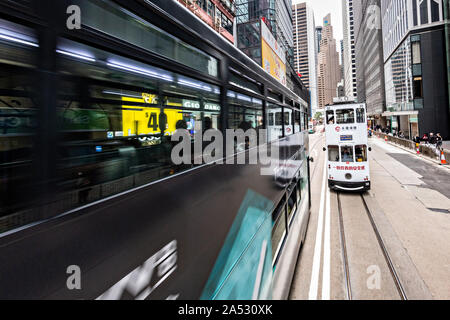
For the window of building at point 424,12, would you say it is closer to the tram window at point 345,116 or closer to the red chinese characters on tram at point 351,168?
the tram window at point 345,116

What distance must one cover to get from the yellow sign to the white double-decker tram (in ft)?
39.9

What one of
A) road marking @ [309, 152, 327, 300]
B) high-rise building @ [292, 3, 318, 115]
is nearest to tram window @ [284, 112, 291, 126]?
road marking @ [309, 152, 327, 300]

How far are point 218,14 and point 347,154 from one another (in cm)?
2619

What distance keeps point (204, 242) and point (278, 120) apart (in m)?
3.53

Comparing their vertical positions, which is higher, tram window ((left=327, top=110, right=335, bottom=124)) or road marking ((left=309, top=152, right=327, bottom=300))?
tram window ((left=327, top=110, right=335, bottom=124))

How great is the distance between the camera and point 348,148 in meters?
12.2

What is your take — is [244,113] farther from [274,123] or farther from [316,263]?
[316,263]

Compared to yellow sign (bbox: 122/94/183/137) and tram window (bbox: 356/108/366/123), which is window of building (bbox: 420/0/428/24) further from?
yellow sign (bbox: 122/94/183/137)

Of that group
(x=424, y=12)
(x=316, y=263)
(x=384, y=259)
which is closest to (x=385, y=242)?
(x=384, y=259)

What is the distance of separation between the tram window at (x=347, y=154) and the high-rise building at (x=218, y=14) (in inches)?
654

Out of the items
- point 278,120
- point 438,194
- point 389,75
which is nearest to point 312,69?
point 389,75

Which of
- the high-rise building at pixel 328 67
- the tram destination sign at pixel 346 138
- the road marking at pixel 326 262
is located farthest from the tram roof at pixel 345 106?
the high-rise building at pixel 328 67

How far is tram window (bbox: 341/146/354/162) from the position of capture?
39.4 feet
